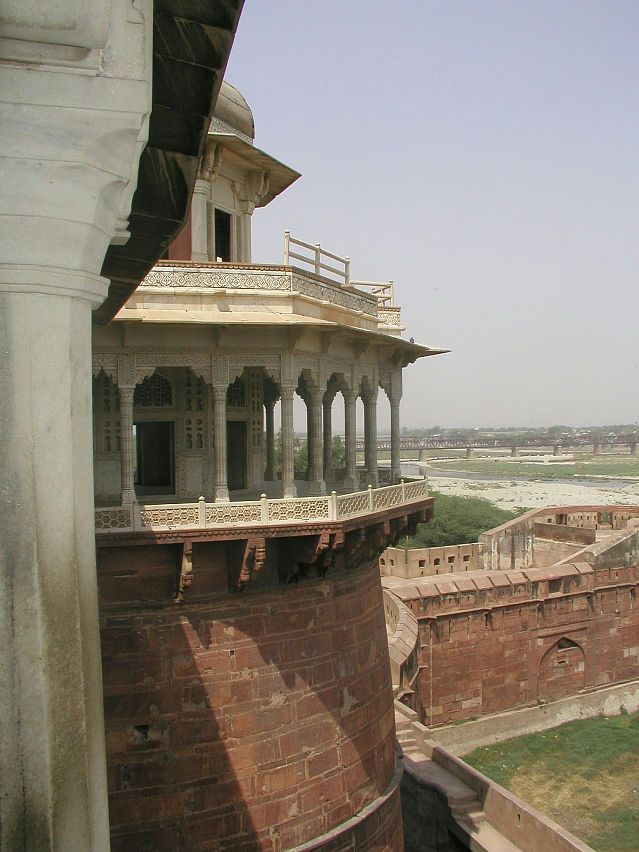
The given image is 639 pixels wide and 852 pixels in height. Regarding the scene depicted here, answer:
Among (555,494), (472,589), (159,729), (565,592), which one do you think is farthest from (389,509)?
(555,494)

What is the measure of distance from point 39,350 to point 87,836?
1.80 meters

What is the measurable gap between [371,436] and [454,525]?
108 ft

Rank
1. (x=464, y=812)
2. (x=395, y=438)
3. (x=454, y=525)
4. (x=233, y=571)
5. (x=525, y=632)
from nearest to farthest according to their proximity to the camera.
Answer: (x=233, y=571) → (x=395, y=438) → (x=464, y=812) → (x=525, y=632) → (x=454, y=525)

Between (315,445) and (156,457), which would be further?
(156,457)

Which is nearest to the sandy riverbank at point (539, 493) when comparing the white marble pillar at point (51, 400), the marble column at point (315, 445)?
the marble column at point (315, 445)

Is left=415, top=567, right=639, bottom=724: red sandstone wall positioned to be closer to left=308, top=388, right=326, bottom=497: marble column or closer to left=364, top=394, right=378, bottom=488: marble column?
left=364, top=394, right=378, bottom=488: marble column

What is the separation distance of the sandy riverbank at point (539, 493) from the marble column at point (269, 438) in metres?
63.1

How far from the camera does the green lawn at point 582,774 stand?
1867 centimetres

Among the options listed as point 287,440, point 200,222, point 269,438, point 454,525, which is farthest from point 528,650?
point 200,222

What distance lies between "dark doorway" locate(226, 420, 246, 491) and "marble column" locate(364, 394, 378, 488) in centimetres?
216

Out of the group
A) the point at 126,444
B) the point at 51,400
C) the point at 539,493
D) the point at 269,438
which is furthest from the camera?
the point at 539,493

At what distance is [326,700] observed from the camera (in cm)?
929

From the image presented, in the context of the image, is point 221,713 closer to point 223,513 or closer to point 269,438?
point 223,513

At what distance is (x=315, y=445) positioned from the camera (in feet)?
34.3
